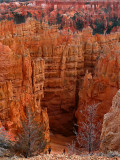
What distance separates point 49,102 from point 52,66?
256 cm

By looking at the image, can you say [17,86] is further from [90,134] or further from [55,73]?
[55,73]

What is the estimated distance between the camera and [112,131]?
5.80 m

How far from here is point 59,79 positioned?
15180 mm

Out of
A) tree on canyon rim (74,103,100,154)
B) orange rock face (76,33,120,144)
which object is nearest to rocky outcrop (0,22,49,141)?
tree on canyon rim (74,103,100,154)

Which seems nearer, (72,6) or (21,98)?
(21,98)

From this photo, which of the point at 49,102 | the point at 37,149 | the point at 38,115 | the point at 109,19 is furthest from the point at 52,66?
the point at 109,19

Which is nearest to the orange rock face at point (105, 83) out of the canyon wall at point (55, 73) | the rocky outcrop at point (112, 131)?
the canyon wall at point (55, 73)

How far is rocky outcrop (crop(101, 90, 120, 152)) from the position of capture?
18.0 feet

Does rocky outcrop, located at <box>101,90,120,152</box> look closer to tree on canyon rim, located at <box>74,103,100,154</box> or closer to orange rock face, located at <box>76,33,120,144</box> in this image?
tree on canyon rim, located at <box>74,103,100,154</box>

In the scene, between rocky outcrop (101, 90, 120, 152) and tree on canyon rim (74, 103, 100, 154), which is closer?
rocky outcrop (101, 90, 120, 152)

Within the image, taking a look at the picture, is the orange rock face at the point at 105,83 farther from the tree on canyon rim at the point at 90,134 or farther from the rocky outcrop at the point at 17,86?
the tree on canyon rim at the point at 90,134

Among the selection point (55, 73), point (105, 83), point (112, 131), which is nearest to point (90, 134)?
point (112, 131)

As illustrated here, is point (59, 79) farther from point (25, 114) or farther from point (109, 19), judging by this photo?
point (109, 19)

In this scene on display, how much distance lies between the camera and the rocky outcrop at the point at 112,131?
548cm
